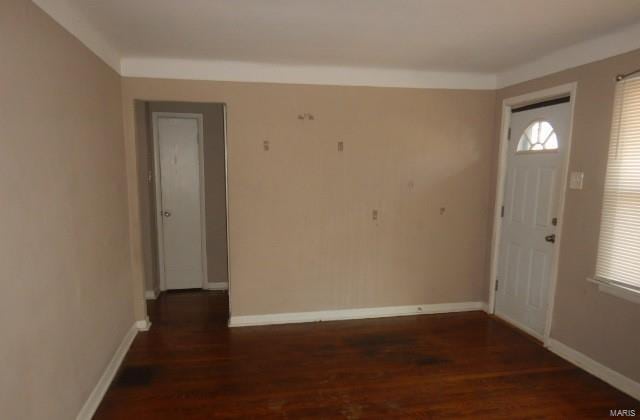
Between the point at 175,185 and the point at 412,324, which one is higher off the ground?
the point at 175,185

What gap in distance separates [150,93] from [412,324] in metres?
3.33

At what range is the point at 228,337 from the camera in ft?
10.3

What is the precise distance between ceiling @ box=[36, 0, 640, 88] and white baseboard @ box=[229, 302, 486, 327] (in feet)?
8.05

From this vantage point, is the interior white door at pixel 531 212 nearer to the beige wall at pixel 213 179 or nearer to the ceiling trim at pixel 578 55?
the ceiling trim at pixel 578 55

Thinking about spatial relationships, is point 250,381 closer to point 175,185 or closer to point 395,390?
point 395,390

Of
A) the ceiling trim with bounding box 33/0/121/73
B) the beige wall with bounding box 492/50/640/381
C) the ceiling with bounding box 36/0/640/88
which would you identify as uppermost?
the ceiling with bounding box 36/0/640/88

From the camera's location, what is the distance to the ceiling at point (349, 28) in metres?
1.99

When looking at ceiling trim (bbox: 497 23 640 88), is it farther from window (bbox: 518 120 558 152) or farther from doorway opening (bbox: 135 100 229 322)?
doorway opening (bbox: 135 100 229 322)

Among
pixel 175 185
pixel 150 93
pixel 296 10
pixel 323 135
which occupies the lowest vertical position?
pixel 175 185

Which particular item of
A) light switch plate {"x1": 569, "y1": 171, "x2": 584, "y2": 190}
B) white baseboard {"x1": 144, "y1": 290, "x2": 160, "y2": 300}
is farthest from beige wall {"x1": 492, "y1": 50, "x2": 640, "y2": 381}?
white baseboard {"x1": 144, "y1": 290, "x2": 160, "y2": 300}

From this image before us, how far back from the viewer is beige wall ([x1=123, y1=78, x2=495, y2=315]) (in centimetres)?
321

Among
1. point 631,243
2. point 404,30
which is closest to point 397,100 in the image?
point 404,30

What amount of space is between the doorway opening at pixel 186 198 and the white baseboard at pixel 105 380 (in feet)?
4.02

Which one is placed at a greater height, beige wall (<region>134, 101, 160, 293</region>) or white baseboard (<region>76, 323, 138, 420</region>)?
beige wall (<region>134, 101, 160, 293</region>)
